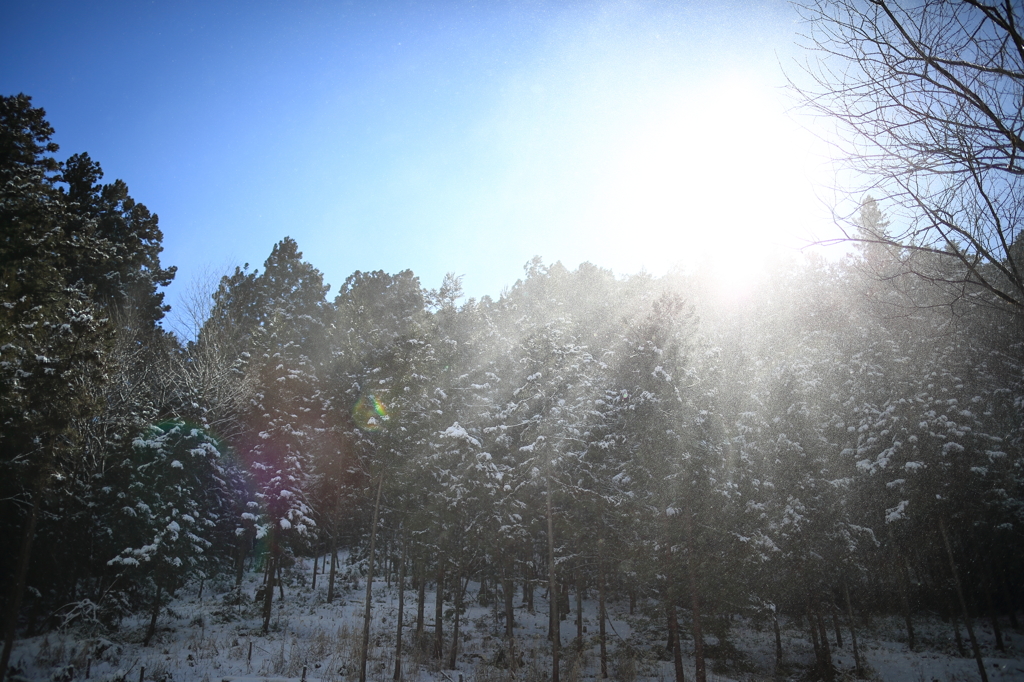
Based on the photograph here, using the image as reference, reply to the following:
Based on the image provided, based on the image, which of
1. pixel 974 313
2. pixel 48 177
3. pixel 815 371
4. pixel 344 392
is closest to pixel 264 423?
pixel 344 392

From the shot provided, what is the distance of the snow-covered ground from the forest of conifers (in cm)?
199

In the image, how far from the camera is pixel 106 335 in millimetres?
16938

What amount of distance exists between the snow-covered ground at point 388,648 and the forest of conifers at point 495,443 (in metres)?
1.99

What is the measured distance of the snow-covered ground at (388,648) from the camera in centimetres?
1912

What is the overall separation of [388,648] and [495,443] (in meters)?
12.4

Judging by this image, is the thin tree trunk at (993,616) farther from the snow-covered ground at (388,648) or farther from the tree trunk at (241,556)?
the tree trunk at (241,556)

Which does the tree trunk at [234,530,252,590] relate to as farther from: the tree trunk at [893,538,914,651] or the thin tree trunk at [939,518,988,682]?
the tree trunk at [893,538,914,651]

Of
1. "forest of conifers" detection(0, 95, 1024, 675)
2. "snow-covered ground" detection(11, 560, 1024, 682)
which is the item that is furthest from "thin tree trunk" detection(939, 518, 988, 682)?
"snow-covered ground" detection(11, 560, 1024, 682)

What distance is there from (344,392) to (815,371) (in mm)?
30888

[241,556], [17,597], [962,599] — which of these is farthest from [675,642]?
[241,556]

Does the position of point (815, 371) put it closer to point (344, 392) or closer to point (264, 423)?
point (344, 392)

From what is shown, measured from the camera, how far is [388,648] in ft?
79.9

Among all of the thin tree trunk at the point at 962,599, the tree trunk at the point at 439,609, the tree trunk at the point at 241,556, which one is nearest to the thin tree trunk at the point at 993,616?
the thin tree trunk at the point at 962,599

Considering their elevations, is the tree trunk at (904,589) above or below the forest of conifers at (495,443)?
below
